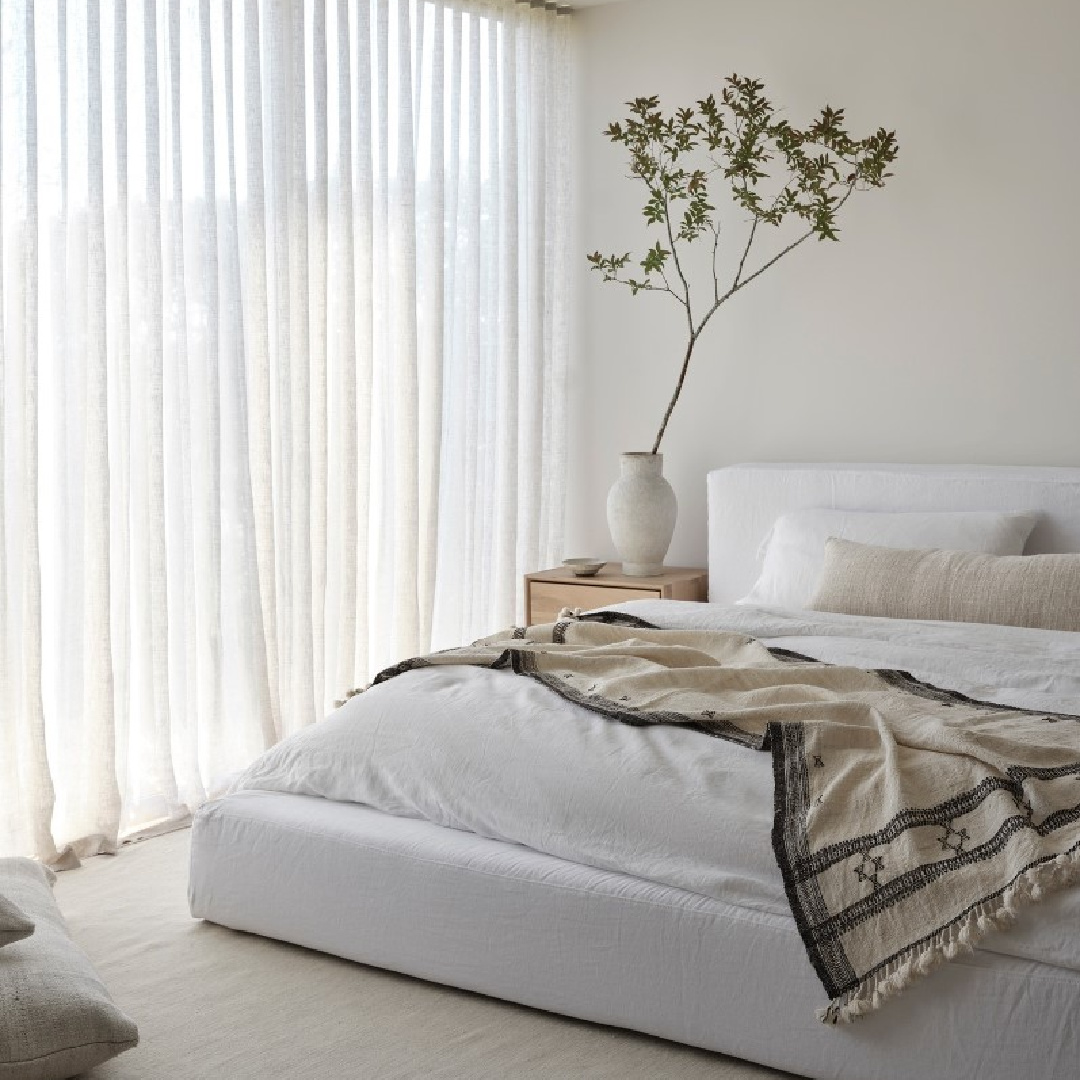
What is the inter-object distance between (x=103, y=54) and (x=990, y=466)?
278cm

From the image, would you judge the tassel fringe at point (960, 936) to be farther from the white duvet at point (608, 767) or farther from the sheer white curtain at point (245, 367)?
the sheer white curtain at point (245, 367)

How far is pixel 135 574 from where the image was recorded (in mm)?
3752

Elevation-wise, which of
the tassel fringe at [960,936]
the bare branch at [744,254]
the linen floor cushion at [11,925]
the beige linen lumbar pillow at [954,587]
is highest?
the bare branch at [744,254]

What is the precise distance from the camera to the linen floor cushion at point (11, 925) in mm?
2441

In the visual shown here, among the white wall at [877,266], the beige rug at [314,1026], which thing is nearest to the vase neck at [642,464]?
the white wall at [877,266]

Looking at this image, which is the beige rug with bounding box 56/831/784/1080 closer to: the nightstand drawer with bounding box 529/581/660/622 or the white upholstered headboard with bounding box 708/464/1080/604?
the nightstand drawer with bounding box 529/581/660/622

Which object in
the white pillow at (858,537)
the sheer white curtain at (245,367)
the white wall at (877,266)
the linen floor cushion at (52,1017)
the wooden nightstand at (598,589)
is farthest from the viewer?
the wooden nightstand at (598,589)

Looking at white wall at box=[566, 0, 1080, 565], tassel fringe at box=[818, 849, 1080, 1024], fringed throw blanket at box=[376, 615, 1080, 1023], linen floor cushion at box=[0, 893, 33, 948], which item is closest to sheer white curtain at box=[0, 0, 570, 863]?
white wall at box=[566, 0, 1080, 565]

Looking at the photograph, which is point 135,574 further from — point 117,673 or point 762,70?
point 762,70

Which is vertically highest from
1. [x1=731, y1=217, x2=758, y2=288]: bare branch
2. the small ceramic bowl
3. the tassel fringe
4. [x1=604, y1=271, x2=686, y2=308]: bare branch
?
[x1=731, y1=217, x2=758, y2=288]: bare branch

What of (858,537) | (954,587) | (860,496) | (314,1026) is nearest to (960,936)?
(314,1026)

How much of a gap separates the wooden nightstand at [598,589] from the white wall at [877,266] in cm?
32

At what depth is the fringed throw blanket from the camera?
2.16 m

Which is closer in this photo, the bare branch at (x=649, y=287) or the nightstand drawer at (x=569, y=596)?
the nightstand drawer at (x=569, y=596)
